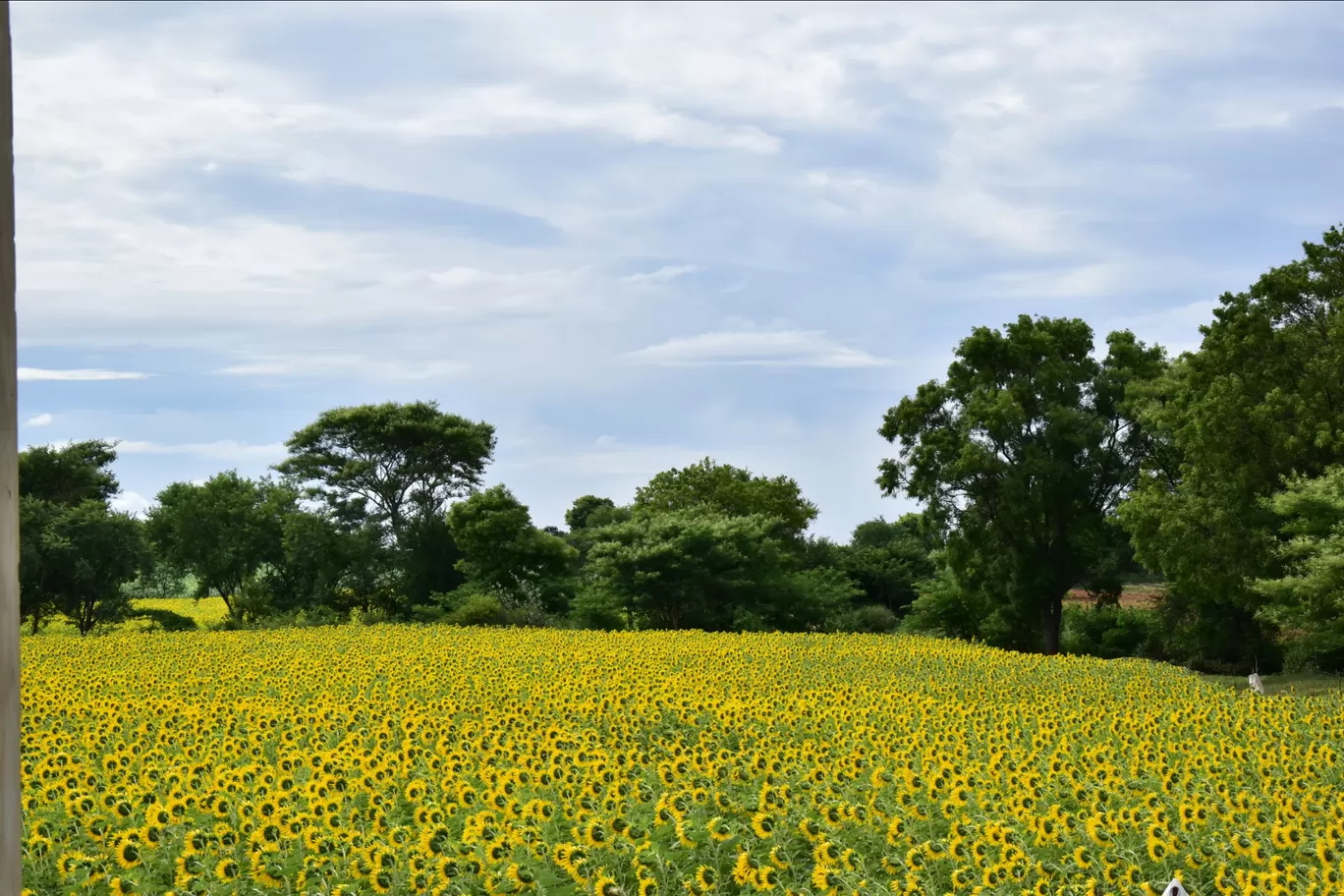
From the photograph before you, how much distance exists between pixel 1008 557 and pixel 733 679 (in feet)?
56.4

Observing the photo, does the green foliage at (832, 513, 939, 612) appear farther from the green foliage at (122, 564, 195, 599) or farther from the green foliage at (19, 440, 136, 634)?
the green foliage at (122, 564, 195, 599)

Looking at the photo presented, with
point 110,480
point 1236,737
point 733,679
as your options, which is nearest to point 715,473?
point 110,480

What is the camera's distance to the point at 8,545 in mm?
1683

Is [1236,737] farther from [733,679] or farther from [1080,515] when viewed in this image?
[1080,515]

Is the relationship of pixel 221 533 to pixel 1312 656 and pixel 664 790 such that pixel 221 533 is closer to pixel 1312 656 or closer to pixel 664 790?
pixel 1312 656

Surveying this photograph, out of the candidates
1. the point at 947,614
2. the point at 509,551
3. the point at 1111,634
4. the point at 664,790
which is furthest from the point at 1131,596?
the point at 664,790

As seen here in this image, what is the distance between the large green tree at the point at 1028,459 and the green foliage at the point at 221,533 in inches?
852

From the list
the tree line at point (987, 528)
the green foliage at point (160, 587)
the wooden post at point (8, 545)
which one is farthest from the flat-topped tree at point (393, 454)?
the wooden post at point (8, 545)

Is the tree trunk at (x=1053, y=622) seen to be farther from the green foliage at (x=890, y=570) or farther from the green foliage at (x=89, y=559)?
the green foliage at (x=89, y=559)

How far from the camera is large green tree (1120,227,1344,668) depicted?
25.2 metres

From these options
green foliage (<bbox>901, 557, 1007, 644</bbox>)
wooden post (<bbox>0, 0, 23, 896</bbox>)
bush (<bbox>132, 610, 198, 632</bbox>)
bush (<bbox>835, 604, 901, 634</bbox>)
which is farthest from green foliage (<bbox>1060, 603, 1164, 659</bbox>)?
wooden post (<bbox>0, 0, 23, 896</bbox>)

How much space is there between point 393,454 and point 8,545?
40.1m

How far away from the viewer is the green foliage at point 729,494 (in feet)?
158

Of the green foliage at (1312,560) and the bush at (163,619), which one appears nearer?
the green foliage at (1312,560)
